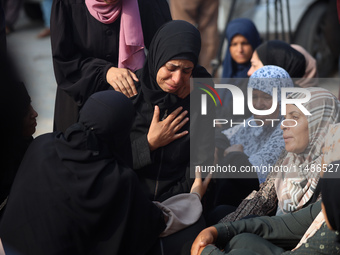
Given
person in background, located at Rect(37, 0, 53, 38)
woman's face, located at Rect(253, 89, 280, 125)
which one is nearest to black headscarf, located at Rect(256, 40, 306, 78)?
woman's face, located at Rect(253, 89, 280, 125)

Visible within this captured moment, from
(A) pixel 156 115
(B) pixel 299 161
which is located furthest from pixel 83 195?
(B) pixel 299 161

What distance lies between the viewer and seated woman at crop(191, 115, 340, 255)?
7.98ft

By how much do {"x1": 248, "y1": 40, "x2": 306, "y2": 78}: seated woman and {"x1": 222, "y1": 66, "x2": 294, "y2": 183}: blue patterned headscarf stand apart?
20.8 inches

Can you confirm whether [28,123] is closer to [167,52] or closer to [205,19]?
[167,52]

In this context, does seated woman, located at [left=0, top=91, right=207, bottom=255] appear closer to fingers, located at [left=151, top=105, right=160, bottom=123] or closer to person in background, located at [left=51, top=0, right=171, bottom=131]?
fingers, located at [left=151, top=105, right=160, bottom=123]

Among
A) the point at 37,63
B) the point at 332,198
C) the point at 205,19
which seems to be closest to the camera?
the point at 332,198

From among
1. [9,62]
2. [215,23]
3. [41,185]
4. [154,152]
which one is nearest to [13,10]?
[215,23]

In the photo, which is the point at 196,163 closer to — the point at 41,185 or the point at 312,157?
the point at 312,157

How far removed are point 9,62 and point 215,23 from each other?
3561 millimetres

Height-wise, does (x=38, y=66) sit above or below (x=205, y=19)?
below

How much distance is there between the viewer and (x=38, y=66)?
24.7ft

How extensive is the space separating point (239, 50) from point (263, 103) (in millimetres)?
1462

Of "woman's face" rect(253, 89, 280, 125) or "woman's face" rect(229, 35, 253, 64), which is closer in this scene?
"woman's face" rect(253, 89, 280, 125)

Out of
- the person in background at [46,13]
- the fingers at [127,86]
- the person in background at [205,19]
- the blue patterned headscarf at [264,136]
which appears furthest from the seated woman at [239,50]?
the person in background at [46,13]
